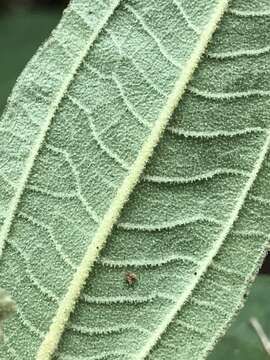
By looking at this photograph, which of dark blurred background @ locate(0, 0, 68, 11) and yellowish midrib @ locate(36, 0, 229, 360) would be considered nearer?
yellowish midrib @ locate(36, 0, 229, 360)

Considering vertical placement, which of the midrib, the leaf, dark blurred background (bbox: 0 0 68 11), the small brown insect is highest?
the midrib

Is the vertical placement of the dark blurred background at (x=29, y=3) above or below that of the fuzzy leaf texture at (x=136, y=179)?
below

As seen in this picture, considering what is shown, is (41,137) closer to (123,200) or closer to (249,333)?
(123,200)

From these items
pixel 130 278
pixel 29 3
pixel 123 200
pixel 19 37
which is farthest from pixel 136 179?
pixel 29 3

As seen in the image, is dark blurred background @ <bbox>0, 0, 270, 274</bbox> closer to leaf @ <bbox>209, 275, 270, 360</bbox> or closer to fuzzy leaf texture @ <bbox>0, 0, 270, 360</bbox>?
leaf @ <bbox>209, 275, 270, 360</bbox>

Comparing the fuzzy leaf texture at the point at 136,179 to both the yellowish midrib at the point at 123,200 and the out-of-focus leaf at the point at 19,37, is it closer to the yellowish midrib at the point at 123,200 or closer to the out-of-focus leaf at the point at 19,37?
the yellowish midrib at the point at 123,200

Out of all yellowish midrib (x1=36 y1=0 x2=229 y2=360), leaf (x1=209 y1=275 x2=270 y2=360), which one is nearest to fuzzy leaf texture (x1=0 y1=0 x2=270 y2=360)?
yellowish midrib (x1=36 y1=0 x2=229 y2=360)

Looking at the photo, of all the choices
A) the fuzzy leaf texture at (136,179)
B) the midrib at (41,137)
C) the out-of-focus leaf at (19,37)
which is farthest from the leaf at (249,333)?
the out-of-focus leaf at (19,37)
